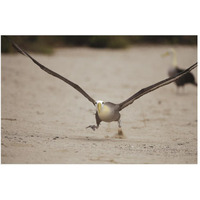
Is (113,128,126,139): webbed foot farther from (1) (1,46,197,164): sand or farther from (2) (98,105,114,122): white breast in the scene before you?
(2) (98,105,114,122): white breast

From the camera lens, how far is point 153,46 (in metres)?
17.6

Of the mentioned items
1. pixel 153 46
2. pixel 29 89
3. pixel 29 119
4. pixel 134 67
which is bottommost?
pixel 29 119

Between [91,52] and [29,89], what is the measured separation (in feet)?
19.8

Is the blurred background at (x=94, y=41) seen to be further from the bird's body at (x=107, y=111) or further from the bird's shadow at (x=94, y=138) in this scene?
the bird's body at (x=107, y=111)

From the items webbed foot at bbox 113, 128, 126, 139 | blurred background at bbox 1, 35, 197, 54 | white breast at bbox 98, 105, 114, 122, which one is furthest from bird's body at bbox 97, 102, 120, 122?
blurred background at bbox 1, 35, 197, 54

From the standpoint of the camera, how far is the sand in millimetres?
6227

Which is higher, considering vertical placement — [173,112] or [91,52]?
[91,52]

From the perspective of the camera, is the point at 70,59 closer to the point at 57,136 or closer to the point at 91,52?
the point at 91,52

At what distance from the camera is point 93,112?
940cm

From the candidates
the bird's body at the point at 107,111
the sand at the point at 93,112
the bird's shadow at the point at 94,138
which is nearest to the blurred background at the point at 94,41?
the sand at the point at 93,112

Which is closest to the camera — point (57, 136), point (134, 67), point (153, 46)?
point (57, 136)

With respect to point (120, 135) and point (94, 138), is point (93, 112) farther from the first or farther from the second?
point (94, 138)

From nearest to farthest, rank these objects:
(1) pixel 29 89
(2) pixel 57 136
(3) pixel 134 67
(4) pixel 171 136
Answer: (2) pixel 57 136 → (4) pixel 171 136 → (1) pixel 29 89 → (3) pixel 134 67

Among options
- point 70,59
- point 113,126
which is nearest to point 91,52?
point 70,59
